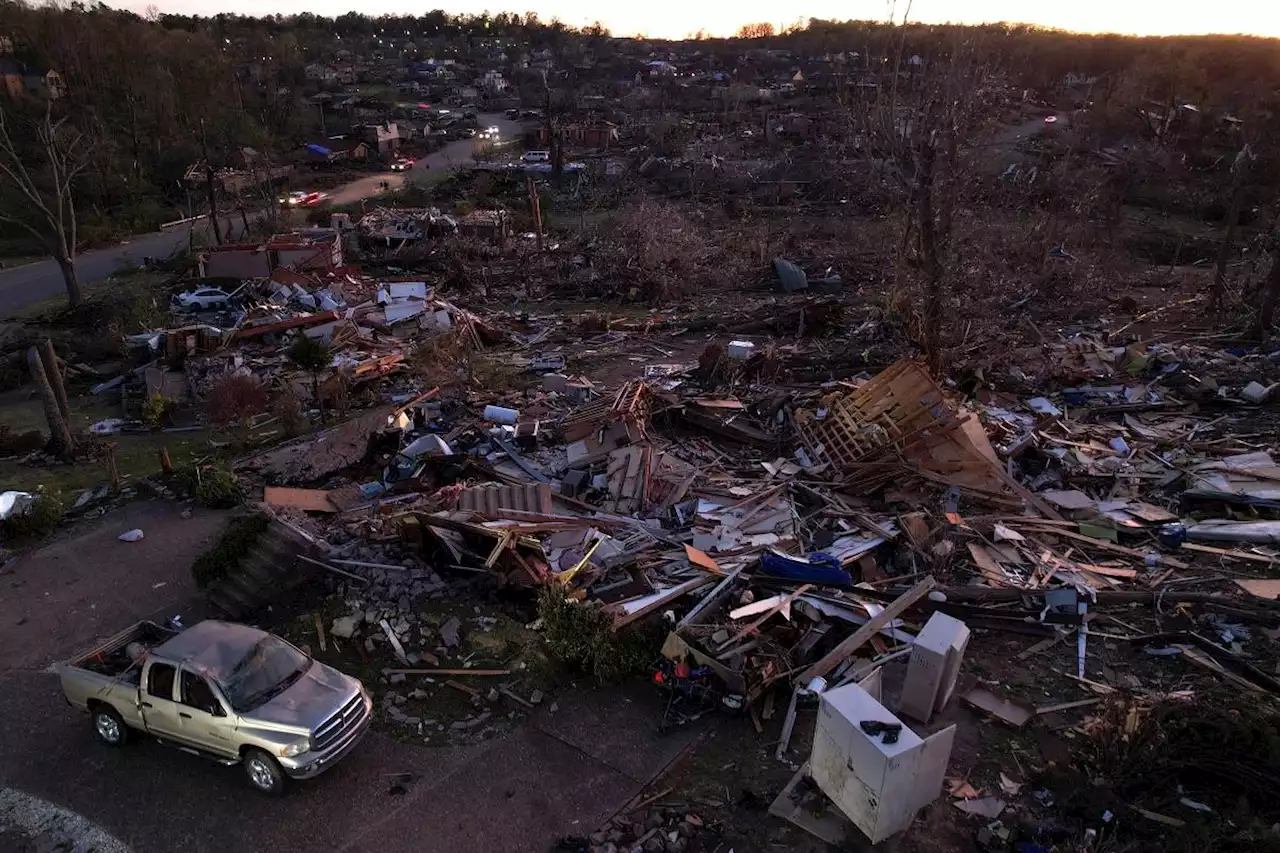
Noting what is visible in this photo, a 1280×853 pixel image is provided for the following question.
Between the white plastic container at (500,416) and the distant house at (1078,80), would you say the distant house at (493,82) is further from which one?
the white plastic container at (500,416)

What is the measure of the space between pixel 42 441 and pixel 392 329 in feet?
25.9

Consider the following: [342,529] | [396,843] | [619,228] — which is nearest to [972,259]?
[619,228]

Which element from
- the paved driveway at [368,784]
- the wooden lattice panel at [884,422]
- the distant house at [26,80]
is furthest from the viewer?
the distant house at [26,80]

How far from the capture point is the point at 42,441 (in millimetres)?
14906

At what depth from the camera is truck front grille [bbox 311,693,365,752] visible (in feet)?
21.1

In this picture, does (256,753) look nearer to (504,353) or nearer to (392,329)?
(504,353)

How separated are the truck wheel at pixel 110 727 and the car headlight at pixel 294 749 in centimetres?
202

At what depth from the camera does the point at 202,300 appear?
2248cm

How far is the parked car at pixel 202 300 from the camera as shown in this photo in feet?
73.6

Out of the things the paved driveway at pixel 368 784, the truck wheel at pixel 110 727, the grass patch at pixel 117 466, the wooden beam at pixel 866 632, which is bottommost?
the grass patch at pixel 117 466

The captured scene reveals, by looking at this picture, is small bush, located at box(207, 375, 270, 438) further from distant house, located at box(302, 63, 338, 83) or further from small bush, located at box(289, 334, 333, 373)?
distant house, located at box(302, 63, 338, 83)

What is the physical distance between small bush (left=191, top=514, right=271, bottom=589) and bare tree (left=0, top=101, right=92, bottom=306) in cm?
1889

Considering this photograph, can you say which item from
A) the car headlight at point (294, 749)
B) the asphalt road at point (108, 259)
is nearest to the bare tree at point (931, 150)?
the car headlight at point (294, 749)

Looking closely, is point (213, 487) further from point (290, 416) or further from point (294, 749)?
point (294, 749)
